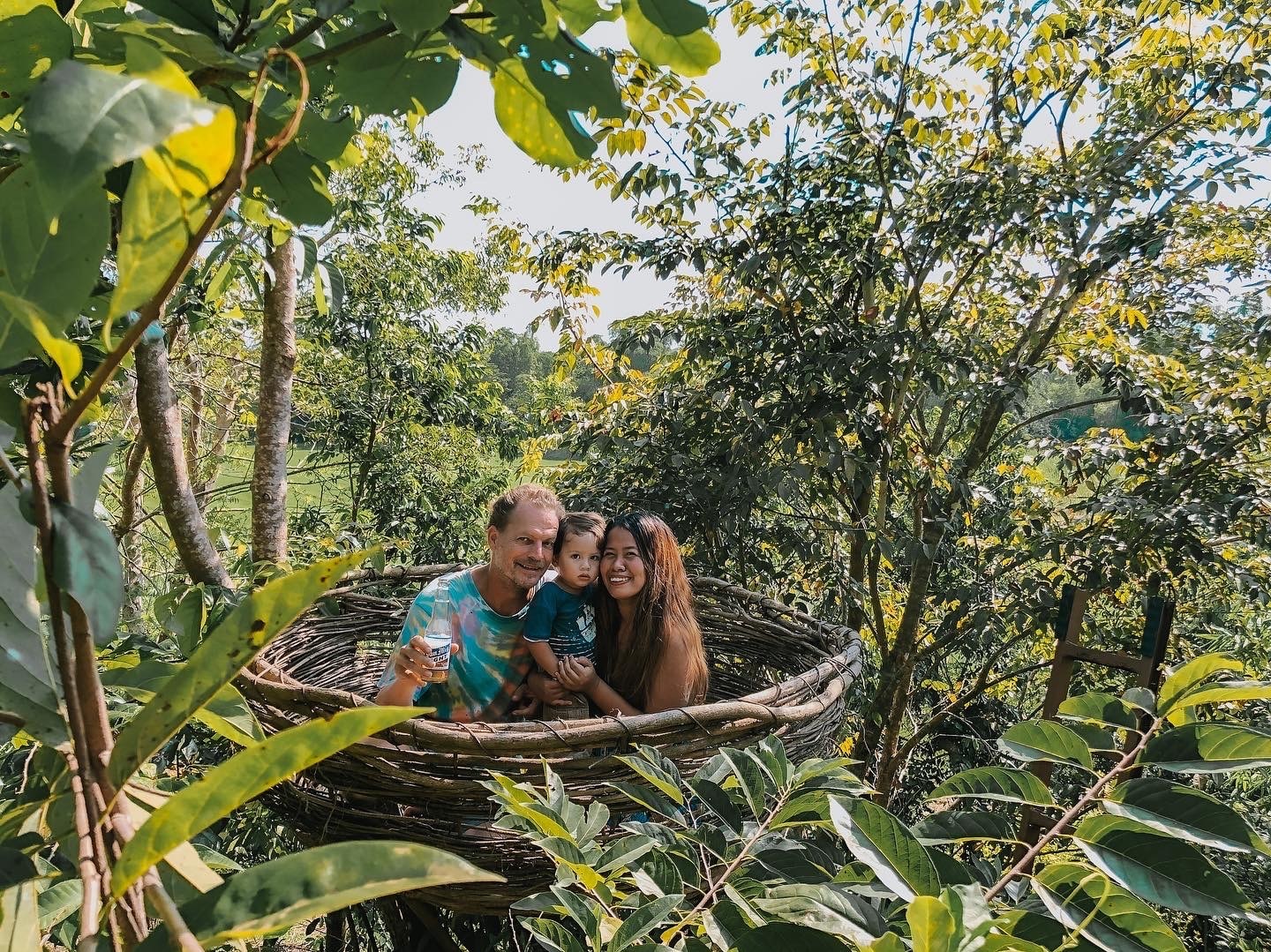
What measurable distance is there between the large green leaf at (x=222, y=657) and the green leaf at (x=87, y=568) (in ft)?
0.07

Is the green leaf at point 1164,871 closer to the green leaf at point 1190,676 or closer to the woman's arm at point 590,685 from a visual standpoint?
the green leaf at point 1190,676

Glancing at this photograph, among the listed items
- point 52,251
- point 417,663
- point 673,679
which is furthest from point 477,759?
point 52,251

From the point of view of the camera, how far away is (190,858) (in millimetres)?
238

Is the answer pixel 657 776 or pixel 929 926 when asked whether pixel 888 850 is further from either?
pixel 657 776

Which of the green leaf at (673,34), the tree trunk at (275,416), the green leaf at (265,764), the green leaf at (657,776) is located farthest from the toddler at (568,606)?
the green leaf at (265,764)

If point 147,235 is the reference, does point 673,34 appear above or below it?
Result: above

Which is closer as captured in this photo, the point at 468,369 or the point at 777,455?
the point at 777,455

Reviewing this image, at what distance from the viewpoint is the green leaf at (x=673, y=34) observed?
33 centimetres

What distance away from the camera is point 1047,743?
43 cm

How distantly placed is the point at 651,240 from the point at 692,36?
2.19 m

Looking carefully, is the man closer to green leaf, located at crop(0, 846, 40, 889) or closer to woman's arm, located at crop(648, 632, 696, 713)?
woman's arm, located at crop(648, 632, 696, 713)

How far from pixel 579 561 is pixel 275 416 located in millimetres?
692

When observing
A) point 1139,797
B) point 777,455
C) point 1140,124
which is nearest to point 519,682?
point 777,455

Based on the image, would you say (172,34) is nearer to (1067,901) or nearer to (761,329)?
(1067,901)
